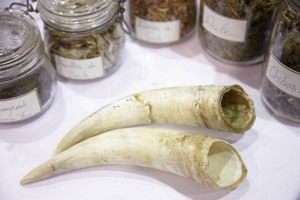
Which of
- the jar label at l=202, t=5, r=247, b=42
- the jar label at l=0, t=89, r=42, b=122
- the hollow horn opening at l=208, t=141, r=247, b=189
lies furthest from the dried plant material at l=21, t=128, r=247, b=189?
the jar label at l=202, t=5, r=247, b=42

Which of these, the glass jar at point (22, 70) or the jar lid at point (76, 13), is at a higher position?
the jar lid at point (76, 13)

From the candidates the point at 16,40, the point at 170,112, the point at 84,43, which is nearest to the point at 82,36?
the point at 84,43

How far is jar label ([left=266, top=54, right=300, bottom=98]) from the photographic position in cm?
72

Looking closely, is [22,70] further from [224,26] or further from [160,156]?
[224,26]

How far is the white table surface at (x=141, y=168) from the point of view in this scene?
72 centimetres

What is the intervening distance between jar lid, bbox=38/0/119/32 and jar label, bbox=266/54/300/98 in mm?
314

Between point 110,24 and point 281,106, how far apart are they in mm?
354

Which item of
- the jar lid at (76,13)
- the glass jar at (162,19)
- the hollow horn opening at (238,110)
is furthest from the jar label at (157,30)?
the hollow horn opening at (238,110)

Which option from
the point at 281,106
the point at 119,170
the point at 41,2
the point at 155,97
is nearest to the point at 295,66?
the point at 281,106

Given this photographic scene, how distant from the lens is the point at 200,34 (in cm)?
94

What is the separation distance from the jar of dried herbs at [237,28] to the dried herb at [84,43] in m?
0.19

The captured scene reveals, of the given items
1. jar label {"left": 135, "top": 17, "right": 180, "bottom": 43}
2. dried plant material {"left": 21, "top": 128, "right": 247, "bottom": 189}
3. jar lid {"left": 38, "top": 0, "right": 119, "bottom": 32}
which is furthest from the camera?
jar label {"left": 135, "top": 17, "right": 180, "bottom": 43}

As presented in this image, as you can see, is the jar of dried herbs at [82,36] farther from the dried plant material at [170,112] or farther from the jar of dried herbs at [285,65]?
the jar of dried herbs at [285,65]

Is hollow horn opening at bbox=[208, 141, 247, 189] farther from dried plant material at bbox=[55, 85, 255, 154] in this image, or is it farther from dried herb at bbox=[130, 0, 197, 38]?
dried herb at bbox=[130, 0, 197, 38]
